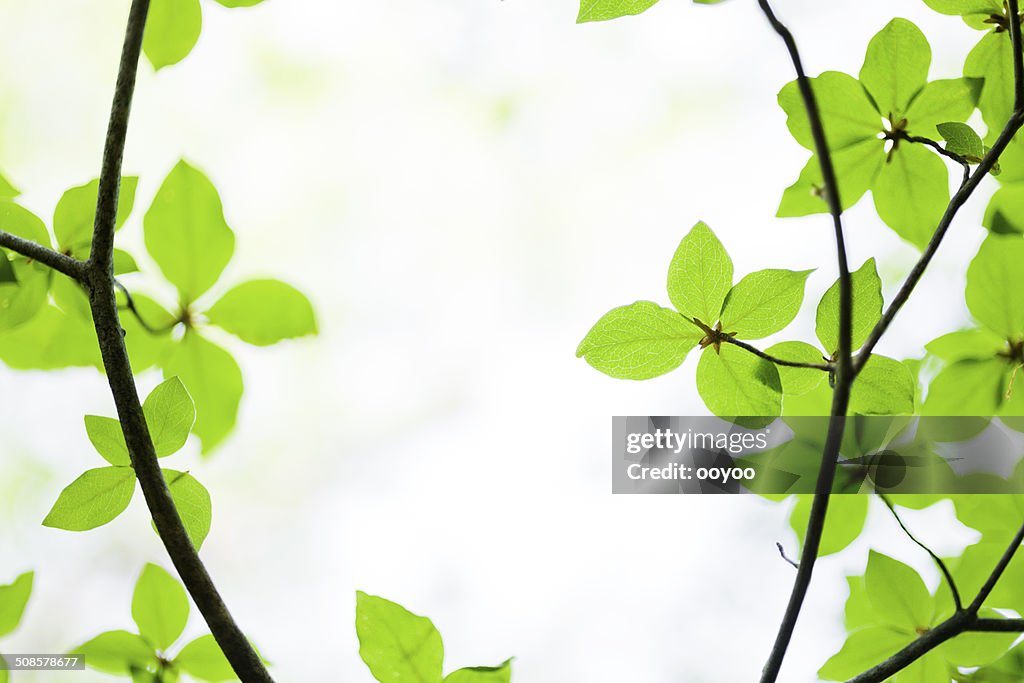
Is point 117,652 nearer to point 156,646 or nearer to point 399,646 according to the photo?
point 156,646

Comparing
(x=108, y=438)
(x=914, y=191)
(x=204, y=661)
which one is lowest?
(x=204, y=661)

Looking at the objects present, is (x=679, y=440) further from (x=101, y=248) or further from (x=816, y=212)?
(x=101, y=248)

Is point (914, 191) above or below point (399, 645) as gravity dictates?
above

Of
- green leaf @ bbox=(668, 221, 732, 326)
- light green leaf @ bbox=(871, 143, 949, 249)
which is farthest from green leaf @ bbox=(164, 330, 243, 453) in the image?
light green leaf @ bbox=(871, 143, 949, 249)

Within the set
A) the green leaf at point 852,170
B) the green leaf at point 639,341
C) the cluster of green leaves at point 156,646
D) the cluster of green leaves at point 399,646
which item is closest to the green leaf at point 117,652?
the cluster of green leaves at point 156,646

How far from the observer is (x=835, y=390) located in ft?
0.67

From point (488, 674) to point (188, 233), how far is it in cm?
23

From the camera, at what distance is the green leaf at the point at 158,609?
338 millimetres

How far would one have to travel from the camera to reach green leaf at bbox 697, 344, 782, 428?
315mm

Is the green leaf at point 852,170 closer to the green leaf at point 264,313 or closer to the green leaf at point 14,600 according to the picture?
the green leaf at point 264,313

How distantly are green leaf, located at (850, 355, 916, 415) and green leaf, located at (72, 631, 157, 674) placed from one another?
0.33 m

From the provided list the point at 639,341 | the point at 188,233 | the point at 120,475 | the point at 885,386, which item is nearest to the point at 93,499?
the point at 120,475

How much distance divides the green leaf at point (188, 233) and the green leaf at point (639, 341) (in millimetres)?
176

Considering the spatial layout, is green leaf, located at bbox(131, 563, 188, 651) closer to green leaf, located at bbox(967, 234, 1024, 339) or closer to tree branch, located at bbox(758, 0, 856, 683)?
tree branch, located at bbox(758, 0, 856, 683)
